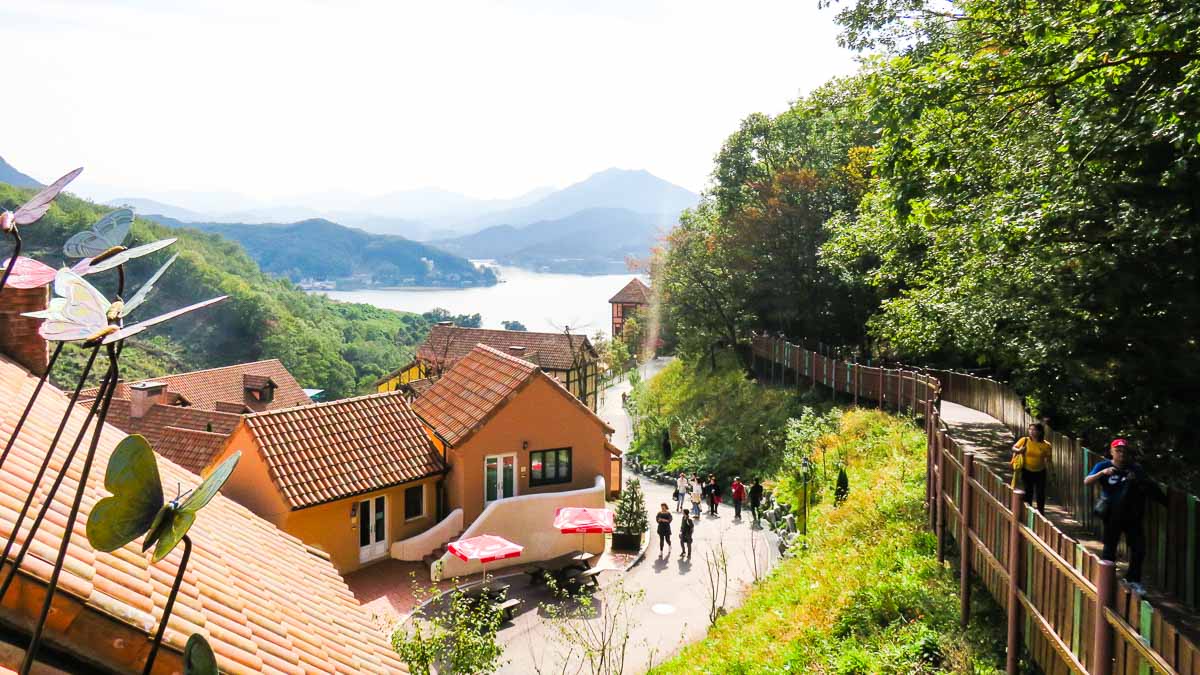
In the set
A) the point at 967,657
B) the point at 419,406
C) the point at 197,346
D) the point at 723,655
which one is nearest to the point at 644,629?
the point at 723,655

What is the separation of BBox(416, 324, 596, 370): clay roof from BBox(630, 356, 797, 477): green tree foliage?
5859mm

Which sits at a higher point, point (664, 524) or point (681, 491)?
point (664, 524)

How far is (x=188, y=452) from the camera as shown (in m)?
24.4

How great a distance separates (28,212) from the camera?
254cm

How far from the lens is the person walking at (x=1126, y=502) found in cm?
809

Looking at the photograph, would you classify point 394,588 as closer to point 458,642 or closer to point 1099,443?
point 458,642

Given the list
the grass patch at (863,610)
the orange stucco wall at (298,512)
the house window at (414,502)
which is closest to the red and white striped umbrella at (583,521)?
the house window at (414,502)

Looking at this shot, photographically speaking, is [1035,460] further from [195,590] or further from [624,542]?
[624,542]

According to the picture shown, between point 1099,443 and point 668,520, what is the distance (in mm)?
10979

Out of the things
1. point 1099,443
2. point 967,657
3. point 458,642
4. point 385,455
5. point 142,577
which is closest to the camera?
point 142,577

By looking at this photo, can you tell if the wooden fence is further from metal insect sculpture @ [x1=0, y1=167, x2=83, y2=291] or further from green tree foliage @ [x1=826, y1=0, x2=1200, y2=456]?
metal insect sculpture @ [x1=0, y1=167, x2=83, y2=291]

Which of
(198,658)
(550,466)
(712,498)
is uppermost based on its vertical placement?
(198,658)

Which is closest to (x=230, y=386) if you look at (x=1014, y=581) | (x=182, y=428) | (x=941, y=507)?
(x=182, y=428)

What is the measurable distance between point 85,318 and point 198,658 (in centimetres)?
97
